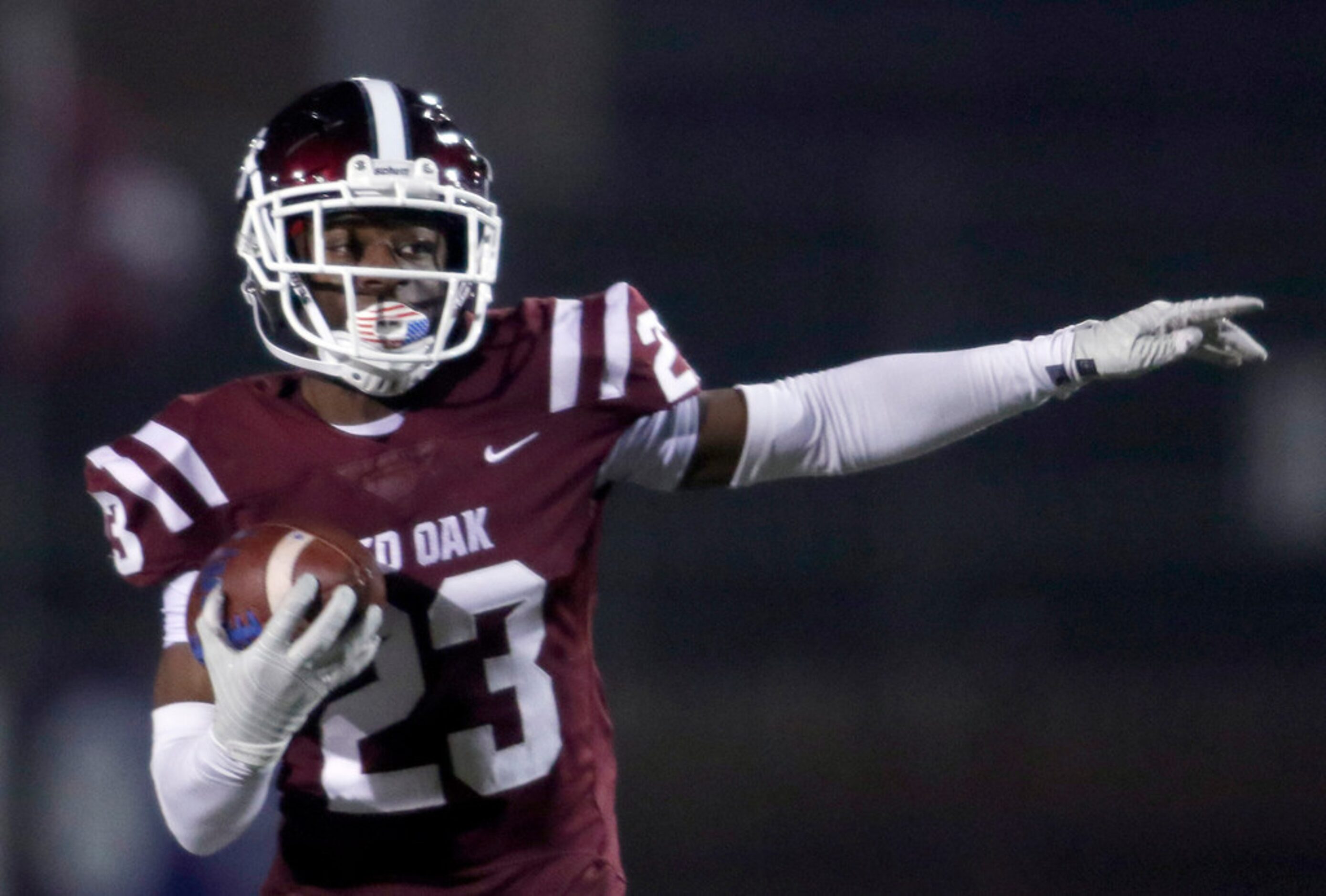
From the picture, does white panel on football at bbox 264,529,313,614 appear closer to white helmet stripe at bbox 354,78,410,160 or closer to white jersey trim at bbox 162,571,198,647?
white jersey trim at bbox 162,571,198,647

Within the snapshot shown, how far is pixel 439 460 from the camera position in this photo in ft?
4.53

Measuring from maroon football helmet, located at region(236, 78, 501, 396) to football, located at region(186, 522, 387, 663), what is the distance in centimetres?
16

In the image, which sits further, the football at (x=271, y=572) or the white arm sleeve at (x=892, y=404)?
the white arm sleeve at (x=892, y=404)

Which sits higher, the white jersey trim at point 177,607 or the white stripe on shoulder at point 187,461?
the white stripe on shoulder at point 187,461

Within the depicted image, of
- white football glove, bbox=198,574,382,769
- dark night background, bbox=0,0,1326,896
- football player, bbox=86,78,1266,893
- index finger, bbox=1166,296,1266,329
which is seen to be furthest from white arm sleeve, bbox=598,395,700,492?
dark night background, bbox=0,0,1326,896

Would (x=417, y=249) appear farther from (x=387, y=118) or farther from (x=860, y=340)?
(x=860, y=340)

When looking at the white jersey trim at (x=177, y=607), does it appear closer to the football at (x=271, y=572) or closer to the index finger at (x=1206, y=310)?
the football at (x=271, y=572)

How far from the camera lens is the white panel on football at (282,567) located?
4.00 ft

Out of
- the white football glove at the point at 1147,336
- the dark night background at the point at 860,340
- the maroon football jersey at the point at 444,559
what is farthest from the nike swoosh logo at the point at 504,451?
the dark night background at the point at 860,340

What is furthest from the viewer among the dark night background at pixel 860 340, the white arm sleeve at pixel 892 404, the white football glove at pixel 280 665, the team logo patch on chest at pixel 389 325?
the dark night background at pixel 860 340

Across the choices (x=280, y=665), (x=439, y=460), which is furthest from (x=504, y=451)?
(x=280, y=665)

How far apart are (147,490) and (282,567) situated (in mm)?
191

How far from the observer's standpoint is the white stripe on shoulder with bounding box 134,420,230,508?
1360mm

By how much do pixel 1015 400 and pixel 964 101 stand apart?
112 inches
